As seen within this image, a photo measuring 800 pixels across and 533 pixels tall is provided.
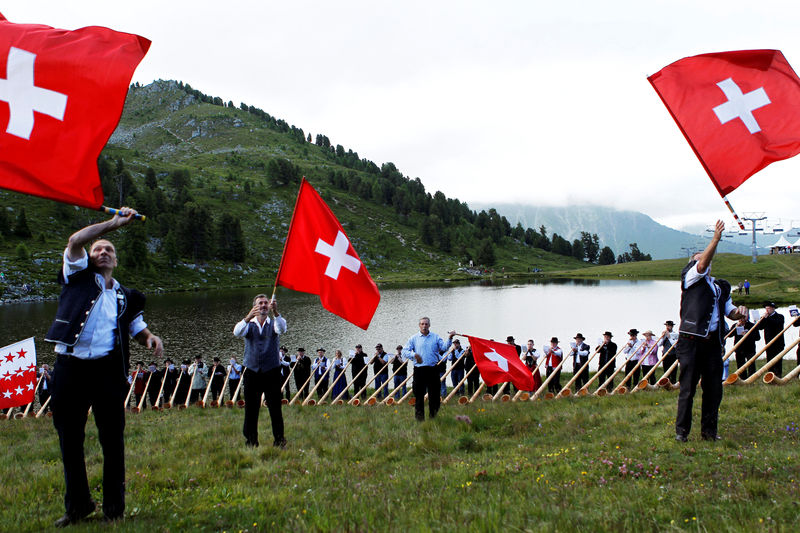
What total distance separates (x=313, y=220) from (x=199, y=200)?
152 m

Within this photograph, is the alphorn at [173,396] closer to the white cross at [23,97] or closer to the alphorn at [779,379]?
the white cross at [23,97]

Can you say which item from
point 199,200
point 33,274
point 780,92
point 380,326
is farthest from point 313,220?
point 199,200

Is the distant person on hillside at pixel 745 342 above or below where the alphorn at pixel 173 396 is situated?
above

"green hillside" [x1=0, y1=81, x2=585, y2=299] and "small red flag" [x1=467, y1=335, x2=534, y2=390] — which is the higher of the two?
"green hillside" [x1=0, y1=81, x2=585, y2=299]

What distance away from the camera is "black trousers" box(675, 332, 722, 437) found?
7.69m

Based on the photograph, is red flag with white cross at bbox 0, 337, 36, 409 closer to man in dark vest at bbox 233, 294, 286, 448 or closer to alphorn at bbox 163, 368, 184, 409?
alphorn at bbox 163, 368, 184, 409

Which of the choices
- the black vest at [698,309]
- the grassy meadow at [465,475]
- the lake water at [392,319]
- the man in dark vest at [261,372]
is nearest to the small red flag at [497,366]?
the grassy meadow at [465,475]

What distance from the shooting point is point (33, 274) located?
77.4 metres

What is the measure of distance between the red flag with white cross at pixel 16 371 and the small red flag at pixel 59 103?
48.7 feet

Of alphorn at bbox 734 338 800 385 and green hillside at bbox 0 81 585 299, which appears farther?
green hillside at bbox 0 81 585 299

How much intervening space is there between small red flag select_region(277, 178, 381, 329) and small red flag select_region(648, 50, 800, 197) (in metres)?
6.28

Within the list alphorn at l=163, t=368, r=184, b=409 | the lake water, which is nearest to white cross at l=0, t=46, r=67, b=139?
alphorn at l=163, t=368, r=184, b=409

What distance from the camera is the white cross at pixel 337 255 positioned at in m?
9.80

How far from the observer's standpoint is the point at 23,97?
541 cm
